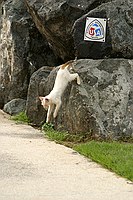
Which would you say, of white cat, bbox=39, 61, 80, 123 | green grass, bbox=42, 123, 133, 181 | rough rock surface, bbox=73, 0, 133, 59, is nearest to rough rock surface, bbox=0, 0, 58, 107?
rough rock surface, bbox=73, 0, 133, 59

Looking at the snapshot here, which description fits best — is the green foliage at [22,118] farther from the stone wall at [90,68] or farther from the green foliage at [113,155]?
the green foliage at [113,155]

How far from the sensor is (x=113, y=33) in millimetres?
13789

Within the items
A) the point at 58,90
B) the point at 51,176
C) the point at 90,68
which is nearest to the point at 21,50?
the point at 58,90

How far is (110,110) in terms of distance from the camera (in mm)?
12180

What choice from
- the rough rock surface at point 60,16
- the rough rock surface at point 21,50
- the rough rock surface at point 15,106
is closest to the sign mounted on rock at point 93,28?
the rough rock surface at point 60,16

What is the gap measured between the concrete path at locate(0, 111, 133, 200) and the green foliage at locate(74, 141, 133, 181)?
151 millimetres

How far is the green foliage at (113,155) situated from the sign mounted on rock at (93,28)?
3.64 m

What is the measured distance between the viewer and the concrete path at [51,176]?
688 cm

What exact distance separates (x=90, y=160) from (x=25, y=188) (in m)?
2.37

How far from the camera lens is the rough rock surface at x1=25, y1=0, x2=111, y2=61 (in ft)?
50.1

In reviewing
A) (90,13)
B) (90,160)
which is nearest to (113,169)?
(90,160)

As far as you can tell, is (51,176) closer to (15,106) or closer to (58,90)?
(58,90)

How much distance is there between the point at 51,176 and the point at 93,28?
6557mm

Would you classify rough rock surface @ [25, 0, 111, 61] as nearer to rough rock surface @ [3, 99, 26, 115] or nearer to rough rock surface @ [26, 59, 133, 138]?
rough rock surface @ [26, 59, 133, 138]
